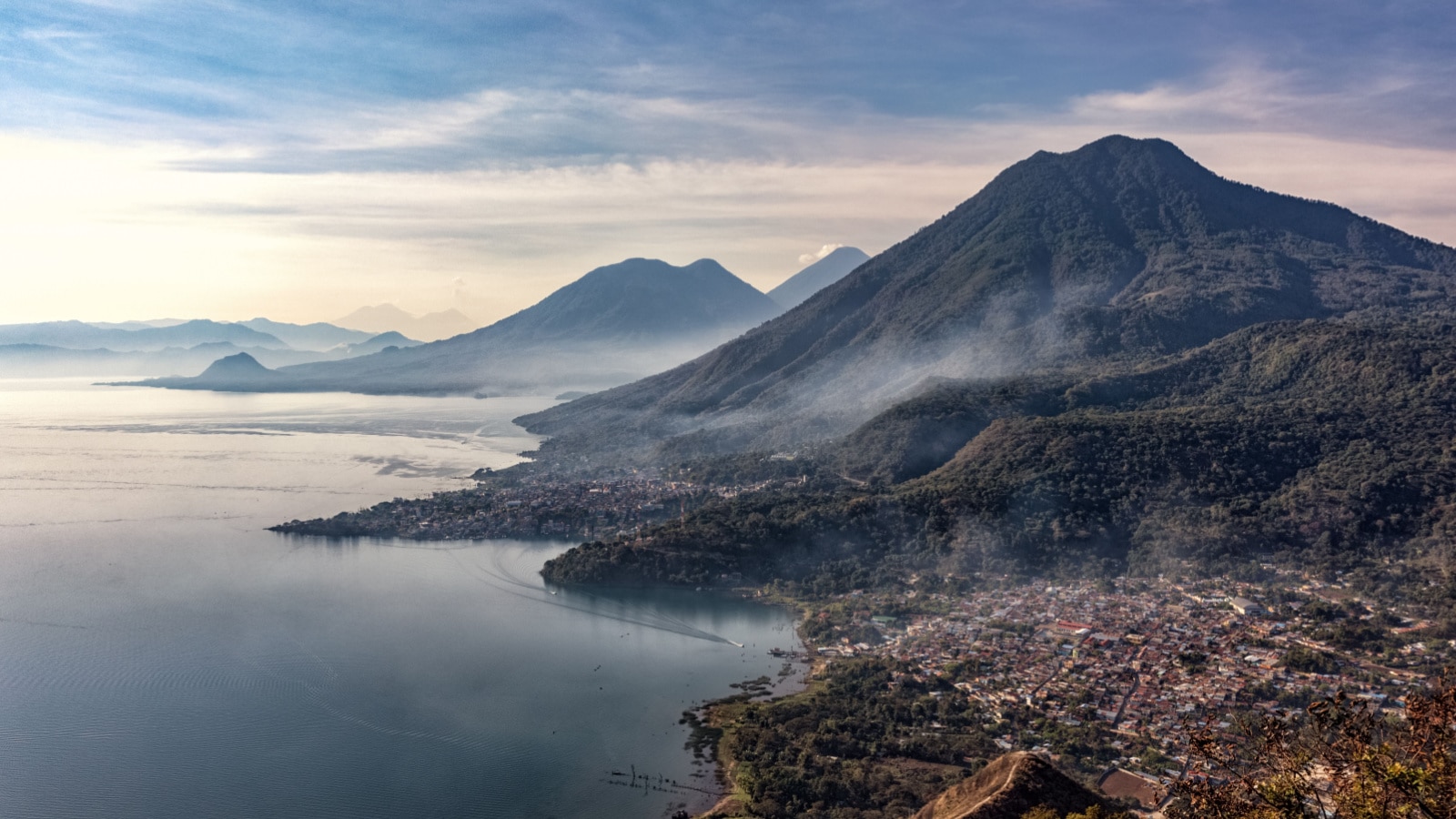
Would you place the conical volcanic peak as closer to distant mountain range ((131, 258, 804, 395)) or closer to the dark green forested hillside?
distant mountain range ((131, 258, 804, 395))

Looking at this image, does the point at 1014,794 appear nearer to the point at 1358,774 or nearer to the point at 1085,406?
the point at 1358,774

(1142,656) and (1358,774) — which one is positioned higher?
(1358,774)

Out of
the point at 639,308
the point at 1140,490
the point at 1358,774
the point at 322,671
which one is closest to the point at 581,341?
the point at 639,308

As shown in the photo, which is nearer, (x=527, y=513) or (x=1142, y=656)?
(x=1142, y=656)

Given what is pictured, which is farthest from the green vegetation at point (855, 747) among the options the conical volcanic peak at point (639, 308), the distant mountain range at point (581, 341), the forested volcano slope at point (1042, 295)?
the conical volcanic peak at point (639, 308)

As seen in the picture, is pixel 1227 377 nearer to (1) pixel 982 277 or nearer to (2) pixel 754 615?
(1) pixel 982 277

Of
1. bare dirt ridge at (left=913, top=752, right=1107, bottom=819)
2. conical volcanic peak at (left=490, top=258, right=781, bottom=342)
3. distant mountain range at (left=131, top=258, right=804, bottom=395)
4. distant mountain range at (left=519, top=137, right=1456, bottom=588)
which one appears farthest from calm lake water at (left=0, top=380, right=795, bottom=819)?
conical volcanic peak at (left=490, top=258, right=781, bottom=342)

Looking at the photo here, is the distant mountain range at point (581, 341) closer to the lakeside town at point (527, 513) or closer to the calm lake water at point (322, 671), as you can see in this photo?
the lakeside town at point (527, 513)
